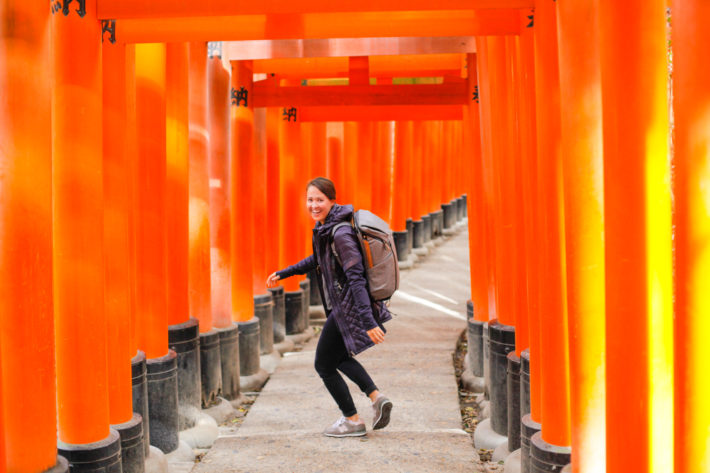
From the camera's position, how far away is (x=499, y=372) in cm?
682

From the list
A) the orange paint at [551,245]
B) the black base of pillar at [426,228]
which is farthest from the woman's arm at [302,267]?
the black base of pillar at [426,228]

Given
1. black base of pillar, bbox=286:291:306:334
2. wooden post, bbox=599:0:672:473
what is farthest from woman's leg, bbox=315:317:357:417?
black base of pillar, bbox=286:291:306:334

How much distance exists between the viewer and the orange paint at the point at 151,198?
6.36 metres

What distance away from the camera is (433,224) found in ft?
74.2

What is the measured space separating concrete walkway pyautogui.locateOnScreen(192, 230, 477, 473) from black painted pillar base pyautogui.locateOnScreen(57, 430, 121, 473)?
1080 mm

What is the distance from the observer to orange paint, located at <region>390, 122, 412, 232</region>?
60.7 feet

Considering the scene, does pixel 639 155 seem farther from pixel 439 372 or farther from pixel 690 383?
pixel 439 372

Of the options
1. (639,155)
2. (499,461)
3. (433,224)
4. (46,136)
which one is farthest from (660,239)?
(433,224)

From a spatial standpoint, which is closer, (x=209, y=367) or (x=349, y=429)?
(x=349, y=429)

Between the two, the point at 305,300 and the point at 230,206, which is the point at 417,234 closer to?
the point at 305,300

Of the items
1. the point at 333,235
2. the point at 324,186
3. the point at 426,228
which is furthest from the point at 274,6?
the point at 426,228

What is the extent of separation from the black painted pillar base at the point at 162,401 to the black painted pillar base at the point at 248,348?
8.44ft

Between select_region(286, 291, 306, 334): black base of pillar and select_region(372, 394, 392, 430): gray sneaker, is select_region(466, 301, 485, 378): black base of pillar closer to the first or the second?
select_region(372, 394, 392, 430): gray sneaker

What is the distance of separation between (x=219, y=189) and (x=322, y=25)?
348 cm
